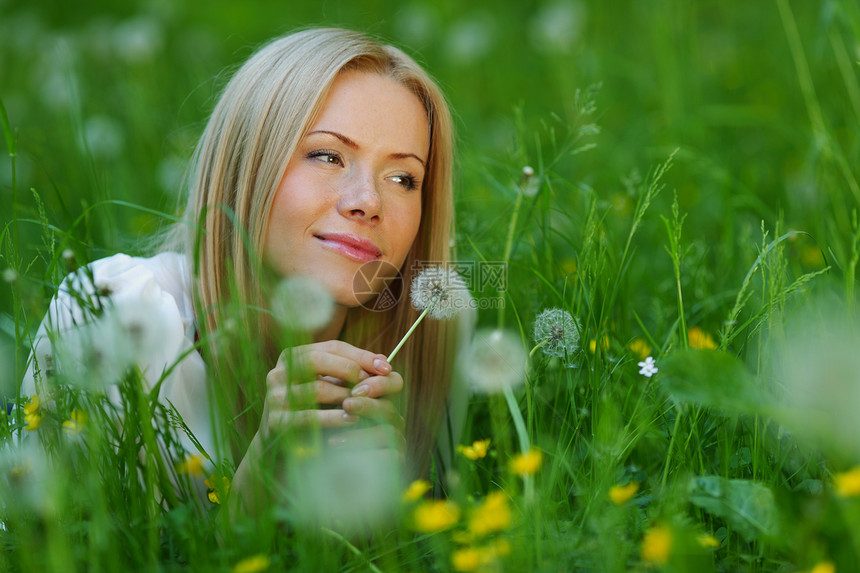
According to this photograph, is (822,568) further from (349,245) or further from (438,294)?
(349,245)

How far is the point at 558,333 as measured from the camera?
3.84 ft

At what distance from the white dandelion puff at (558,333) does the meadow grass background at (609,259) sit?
1.0 inches

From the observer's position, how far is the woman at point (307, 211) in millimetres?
1222

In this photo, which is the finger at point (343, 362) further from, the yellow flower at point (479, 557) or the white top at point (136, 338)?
the yellow flower at point (479, 557)

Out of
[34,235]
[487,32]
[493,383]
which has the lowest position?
[493,383]

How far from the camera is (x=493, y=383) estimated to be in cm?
116

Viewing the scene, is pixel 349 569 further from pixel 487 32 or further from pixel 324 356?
pixel 487 32

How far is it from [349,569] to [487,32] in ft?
10.3

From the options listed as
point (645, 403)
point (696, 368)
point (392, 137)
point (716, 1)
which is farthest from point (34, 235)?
point (716, 1)

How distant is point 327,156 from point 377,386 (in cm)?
44

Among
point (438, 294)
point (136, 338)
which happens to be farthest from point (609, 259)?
point (136, 338)

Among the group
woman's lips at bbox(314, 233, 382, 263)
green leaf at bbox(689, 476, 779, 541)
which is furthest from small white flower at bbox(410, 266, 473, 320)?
green leaf at bbox(689, 476, 779, 541)

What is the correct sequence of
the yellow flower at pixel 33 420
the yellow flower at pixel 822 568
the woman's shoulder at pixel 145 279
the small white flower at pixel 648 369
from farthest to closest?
1. the woman's shoulder at pixel 145 279
2. the small white flower at pixel 648 369
3. the yellow flower at pixel 33 420
4. the yellow flower at pixel 822 568

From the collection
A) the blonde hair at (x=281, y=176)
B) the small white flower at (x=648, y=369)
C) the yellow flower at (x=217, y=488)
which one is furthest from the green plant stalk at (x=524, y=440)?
the blonde hair at (x=281, y=176)
